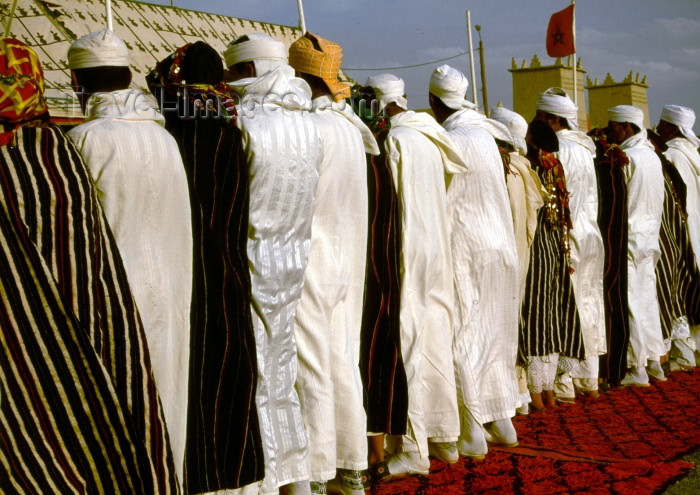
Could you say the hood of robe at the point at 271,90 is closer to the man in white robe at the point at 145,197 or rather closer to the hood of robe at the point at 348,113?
the hood of robe at the point at 348,113

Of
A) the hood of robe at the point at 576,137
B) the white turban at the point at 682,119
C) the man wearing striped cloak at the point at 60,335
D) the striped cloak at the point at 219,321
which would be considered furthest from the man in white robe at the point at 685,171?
the man wearing striped cloak at the point at 60,335

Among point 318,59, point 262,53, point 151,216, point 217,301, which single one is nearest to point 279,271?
point 217,301

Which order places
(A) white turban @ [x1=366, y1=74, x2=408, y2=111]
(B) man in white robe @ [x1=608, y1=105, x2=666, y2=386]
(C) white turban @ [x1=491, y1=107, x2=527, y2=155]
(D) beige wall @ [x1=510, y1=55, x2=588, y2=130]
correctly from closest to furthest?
(A) white turban @ [x1=366, y1=74, x2=408, y2=111], (C) white turban @ [x1=491, y1=107, x2=527, y2=155], (B) man in white robe @ [x1=608, y1=105, x2=666, y2=386], (D) beige wall @ [x1=510, y1=55, x2=588, y2=130]

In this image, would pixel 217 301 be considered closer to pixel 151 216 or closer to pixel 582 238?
pixel 151 216

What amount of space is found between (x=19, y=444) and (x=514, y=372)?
304 cm

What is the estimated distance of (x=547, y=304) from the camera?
5.81m

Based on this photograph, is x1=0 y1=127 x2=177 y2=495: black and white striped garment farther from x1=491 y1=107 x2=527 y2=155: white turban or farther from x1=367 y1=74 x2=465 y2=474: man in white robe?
x1=491 y1=107 x2=527 y2=155: white turban

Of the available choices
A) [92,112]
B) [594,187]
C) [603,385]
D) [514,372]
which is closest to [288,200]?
[92,112]

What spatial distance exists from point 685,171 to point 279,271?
17.5 ft

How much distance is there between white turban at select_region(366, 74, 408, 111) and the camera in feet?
15.7

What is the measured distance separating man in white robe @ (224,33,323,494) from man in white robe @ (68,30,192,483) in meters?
0.38

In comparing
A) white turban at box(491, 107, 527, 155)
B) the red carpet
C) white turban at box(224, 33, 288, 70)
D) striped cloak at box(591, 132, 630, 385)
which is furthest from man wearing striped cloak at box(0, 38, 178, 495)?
striped cloak at box(591, 132, 630, 385)

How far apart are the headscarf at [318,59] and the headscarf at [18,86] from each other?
1406 mm

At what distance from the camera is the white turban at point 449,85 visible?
5.09 m
